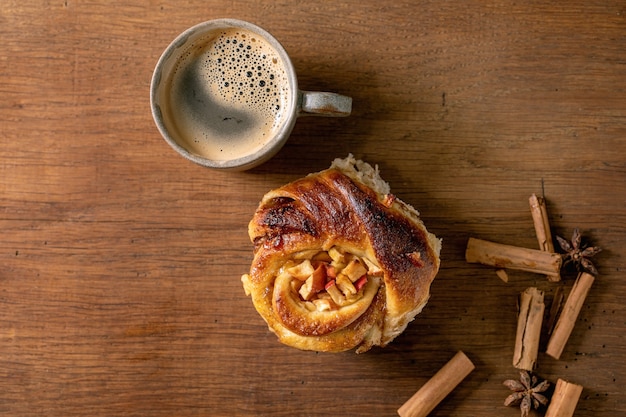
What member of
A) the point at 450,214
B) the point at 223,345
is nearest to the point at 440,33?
the point at 450,214

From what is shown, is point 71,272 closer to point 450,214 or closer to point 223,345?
point 223,345

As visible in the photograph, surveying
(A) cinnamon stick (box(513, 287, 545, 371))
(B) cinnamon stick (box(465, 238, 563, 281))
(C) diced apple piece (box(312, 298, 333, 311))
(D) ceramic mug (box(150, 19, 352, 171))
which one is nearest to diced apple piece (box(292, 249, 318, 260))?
(C) diced apple piece (box(312, 298, 333, 311))

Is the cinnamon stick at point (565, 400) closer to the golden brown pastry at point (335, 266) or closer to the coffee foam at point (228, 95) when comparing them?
the golden brown pastry at point (335, 266)

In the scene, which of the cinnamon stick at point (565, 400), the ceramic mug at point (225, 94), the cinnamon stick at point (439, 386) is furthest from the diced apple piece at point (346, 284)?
the cinnamon stick at point (565, 400)

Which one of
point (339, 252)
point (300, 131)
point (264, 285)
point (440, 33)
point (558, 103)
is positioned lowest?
point (264, 285)

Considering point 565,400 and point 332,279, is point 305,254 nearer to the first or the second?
point 332,279

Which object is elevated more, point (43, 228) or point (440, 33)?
point (440, 33)
